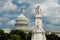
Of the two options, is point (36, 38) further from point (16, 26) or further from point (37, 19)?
point (16, 26)

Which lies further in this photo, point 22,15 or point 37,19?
point 22,15

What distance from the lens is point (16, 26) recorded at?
186m

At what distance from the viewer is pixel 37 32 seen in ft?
310

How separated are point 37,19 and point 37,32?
3180 mm

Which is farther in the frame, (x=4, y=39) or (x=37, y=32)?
(x=4, y=39)

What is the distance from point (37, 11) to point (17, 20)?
94.1 m

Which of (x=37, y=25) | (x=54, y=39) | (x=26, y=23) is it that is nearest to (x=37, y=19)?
(x=37, y=25)

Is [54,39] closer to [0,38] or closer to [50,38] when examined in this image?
[50,38]

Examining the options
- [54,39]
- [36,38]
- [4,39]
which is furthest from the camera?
[54,39]

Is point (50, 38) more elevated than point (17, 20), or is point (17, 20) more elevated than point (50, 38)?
point (17, 20)

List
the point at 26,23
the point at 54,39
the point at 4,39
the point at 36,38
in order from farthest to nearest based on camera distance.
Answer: the point at 26,23 → the point at 54,39 → the point at 4,39 → the point at 36,38

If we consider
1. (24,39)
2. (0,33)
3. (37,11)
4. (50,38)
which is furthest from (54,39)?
(37,11)

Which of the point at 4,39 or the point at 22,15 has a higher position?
the point at 22,15

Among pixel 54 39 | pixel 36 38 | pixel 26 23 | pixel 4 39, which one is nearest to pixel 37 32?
pixel 36 38
